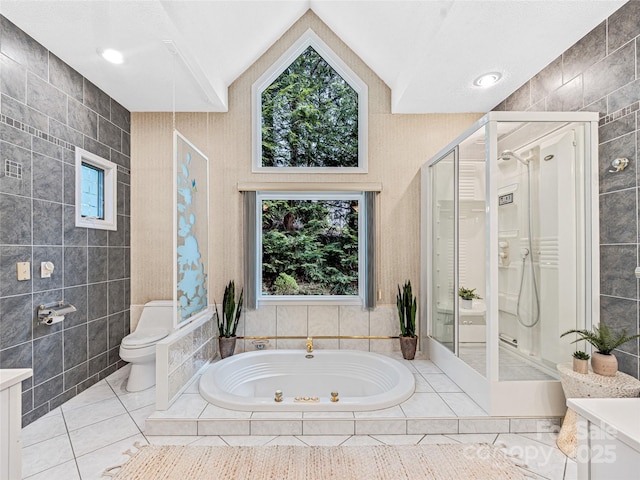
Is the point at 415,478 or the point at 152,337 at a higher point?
the point at 152,337

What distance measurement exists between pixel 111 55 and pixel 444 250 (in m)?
2.91

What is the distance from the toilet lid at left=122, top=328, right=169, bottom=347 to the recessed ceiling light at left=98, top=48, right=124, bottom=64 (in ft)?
6.83

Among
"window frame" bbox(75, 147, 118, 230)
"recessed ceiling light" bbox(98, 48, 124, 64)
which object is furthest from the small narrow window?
"recessed ceiling light" bbox(98, 48, 124, 64)

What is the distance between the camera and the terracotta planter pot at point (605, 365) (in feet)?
6.03

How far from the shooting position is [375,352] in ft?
10.7

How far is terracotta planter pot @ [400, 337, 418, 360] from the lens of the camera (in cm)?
306

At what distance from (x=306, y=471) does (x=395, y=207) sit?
2.33 m

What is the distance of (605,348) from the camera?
1886 millimetres

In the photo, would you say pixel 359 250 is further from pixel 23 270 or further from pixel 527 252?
pixel 23 270

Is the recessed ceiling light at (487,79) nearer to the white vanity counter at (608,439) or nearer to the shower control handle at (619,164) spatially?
the shower control handle at (619,164)

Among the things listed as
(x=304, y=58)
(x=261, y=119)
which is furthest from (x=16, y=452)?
(x=304, y=58)

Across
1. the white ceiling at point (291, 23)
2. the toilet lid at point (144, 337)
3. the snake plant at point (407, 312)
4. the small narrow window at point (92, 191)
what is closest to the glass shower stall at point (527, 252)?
the white ceiling at point (291, 23)

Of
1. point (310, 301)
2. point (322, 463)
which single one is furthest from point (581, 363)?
point (310, 301)

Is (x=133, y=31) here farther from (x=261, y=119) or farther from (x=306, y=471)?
(x=306, y=471)
